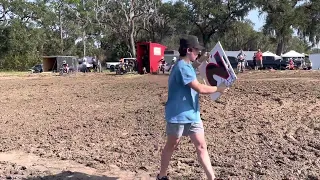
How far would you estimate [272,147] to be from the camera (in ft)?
23.5

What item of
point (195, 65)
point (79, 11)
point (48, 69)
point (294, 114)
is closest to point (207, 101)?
point (294, 114)

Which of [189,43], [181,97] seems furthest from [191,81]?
[189,43]

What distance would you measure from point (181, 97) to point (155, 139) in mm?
3012

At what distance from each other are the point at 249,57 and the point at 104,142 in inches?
1929

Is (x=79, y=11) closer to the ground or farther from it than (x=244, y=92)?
farther from it

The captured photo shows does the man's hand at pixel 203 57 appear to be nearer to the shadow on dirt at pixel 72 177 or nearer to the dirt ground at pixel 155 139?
the dirt ground at pixel 155 139

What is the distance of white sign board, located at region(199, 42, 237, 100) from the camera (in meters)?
5.85

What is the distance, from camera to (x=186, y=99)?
5348 mm

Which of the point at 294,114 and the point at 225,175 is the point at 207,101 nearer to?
the point at 294,114

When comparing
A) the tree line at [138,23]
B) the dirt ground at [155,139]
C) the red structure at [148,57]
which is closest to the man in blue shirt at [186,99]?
the dirt ground at [155,139]

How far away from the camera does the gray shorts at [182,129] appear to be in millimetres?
5344

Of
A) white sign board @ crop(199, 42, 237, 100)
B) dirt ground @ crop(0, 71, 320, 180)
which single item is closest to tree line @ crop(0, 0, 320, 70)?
dirt ground @ crop(0, 71, 320, 180)

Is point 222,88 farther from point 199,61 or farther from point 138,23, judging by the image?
point 138,23

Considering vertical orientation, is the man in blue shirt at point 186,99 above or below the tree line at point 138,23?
below
